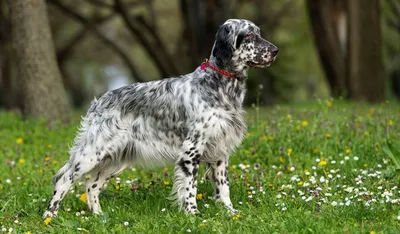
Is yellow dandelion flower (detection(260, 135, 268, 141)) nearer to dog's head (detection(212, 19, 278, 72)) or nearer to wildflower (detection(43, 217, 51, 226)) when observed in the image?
dog's head (detection(212, 19, 278, 72))

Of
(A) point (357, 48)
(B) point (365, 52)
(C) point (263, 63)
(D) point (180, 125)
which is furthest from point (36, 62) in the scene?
(B) point (365, 52)

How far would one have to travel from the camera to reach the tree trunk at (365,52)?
14.6 m

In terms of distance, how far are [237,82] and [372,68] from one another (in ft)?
31.8

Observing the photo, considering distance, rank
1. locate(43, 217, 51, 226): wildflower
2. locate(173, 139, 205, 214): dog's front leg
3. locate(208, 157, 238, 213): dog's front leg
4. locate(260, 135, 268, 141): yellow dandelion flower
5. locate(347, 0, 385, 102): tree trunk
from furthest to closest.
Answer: locate(347, 0, 385, 102): tree trunk < locate(260, 135, 268, 141): yellow dandelion flower < locate(208, 157, 238, 213): dog's front leg < locate(173, 139, 205, 214): dog's front leg < locate(43, 217, 51, 226): wildflower

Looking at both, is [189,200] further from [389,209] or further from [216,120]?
[389,209]

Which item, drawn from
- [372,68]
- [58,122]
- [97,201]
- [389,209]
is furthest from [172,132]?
[372,68]

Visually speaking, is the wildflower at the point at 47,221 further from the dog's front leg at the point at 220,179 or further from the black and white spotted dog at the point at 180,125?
the dog's front leg at the point at 220,179

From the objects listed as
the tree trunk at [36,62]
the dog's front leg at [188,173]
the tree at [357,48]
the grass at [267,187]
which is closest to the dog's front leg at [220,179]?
the grass at [267,187]

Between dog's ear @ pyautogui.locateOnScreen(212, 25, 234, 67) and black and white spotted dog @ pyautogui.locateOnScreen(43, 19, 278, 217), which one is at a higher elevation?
dog's ear @ pyautogui.locateOnScreen(212, 25, 234, 67)

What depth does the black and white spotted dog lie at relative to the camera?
19.5ft

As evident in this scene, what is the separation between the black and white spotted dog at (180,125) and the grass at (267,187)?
0.29 metres

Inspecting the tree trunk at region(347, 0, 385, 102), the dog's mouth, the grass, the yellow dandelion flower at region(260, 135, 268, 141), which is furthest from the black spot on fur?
the tree trunk at region(347, 0, 385, 102)

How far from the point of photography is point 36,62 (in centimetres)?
1098

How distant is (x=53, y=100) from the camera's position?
36.4 feet
